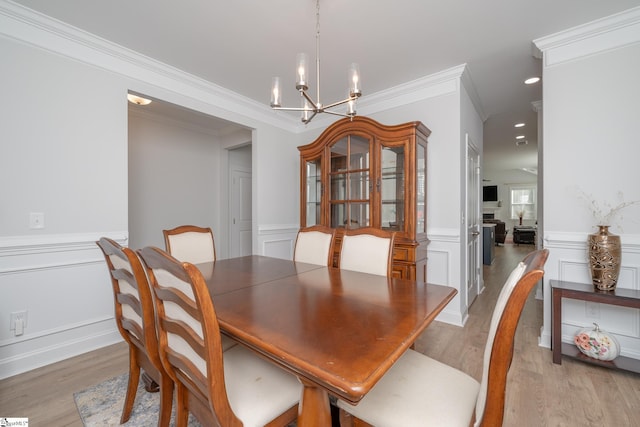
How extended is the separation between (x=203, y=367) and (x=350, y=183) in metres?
2.43

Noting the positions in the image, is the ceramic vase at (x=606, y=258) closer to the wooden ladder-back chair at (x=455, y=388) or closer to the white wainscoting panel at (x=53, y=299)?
the wooden ladder-back chair at (x=455, y=388)

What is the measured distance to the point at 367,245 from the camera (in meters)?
1.96

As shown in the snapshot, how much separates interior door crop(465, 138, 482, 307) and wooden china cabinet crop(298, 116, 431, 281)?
80 cm

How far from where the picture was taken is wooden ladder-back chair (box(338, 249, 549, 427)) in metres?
0.72

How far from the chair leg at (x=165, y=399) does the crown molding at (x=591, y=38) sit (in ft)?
11.2

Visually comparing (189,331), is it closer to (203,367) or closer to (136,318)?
(203,367)

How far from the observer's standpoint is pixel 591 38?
2082 mm

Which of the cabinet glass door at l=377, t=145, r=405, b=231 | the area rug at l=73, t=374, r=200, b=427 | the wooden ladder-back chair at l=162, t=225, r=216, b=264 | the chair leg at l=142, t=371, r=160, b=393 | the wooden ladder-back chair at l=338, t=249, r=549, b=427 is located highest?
the cabinet glass door at l=377, t=145, r=405, b=231

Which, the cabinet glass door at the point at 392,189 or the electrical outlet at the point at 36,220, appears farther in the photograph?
the cabinet glass door at the point at 392,189

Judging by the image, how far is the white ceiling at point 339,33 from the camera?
6.14 feet

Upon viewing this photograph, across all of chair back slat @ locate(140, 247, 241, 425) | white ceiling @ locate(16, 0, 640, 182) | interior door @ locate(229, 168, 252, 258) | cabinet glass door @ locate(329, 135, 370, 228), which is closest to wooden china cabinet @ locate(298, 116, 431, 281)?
cabinet glass door @ locate(329, 135, 370, 228)

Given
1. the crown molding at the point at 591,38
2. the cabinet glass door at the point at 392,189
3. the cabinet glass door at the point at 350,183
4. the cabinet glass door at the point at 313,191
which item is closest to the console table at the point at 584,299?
the cabinet glass door at the point at 392,189

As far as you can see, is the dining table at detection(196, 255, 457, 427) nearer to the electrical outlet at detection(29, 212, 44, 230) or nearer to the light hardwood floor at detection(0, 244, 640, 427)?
the light hardwood floor at detection(0, 244, 640, 427)

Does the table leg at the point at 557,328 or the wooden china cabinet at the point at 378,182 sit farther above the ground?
the wooden china cabinet at the point at 378,182
